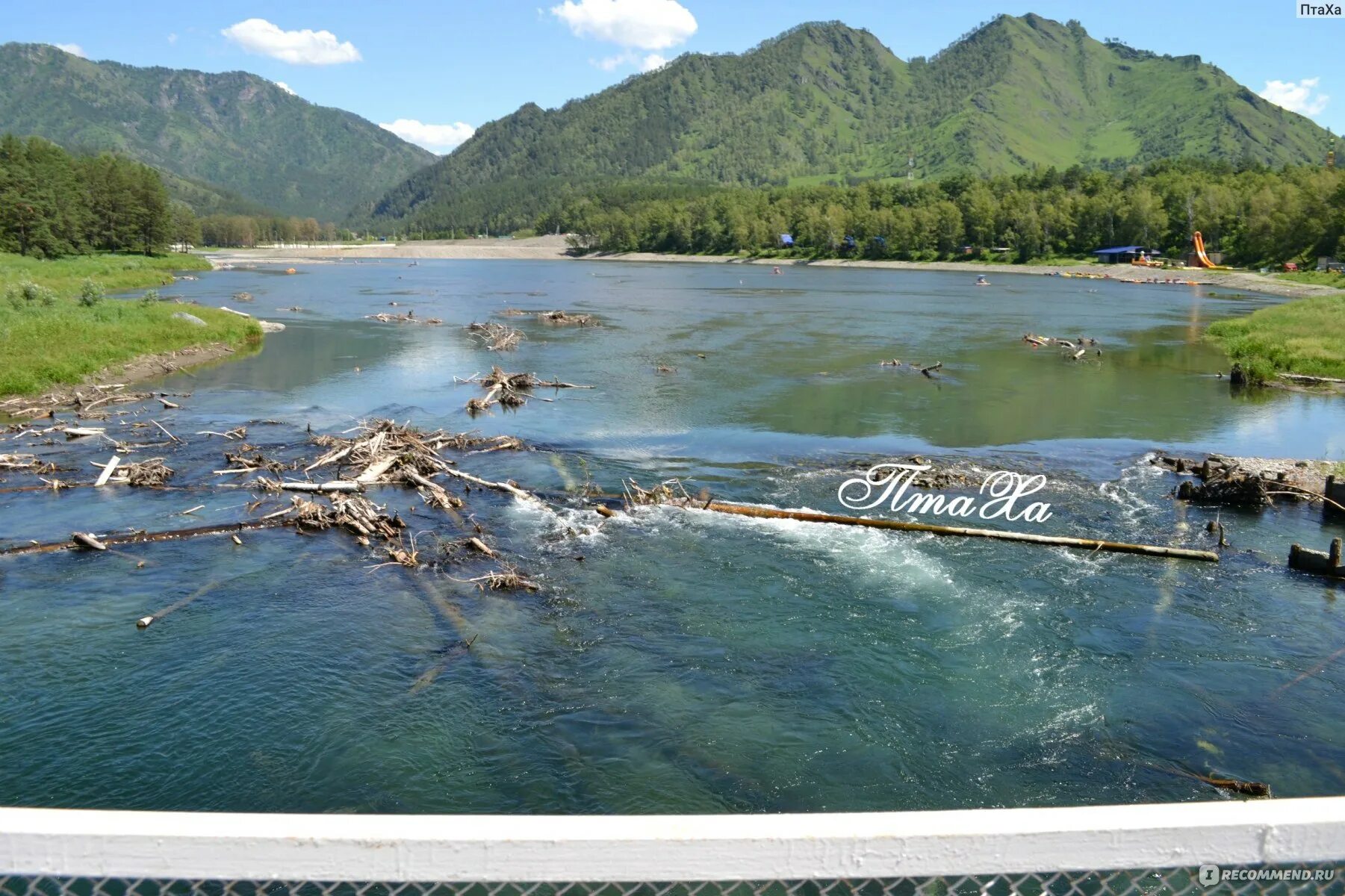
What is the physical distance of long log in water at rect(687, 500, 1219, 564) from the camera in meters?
23.2

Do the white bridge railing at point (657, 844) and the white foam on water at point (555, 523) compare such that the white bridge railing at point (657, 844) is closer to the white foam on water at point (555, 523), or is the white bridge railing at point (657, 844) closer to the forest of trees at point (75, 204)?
the white foam on water at point (555, 523)

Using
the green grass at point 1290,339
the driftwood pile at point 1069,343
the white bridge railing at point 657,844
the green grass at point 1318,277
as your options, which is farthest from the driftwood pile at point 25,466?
the green grass at point 1318,277

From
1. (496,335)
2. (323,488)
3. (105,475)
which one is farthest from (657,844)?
(496,335)

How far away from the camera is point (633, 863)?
176 inches

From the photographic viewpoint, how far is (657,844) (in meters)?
4.46

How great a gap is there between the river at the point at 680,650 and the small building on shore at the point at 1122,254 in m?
153

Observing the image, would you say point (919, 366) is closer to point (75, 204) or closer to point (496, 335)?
point (496, 335)

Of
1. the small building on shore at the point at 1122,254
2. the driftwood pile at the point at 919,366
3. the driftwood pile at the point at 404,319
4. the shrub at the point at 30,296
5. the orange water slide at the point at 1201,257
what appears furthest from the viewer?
the small building on shore at the point at 1122,254

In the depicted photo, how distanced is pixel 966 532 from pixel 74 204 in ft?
466

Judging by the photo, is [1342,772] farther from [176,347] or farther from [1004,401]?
[176,347]

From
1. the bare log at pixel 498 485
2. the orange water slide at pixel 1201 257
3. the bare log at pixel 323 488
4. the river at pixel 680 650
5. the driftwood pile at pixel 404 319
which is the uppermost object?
the orange water slide at pixel 1201 257

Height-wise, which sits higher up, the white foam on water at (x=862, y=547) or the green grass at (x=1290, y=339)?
the green grass at (x=1290, y=339)

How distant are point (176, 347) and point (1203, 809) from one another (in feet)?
204

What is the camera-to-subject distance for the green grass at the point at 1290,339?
171ft
